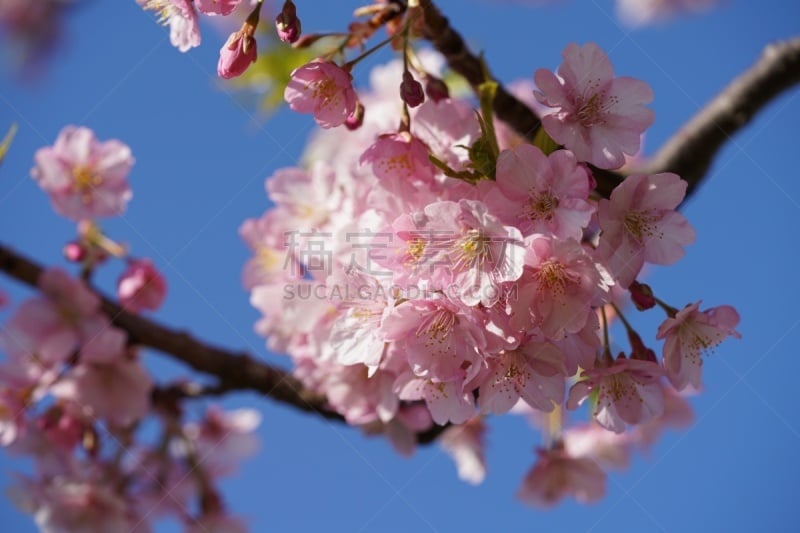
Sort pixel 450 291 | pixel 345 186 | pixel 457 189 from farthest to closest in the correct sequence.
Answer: pixel 345 186 → pixel 457 189 → pixel 450 291

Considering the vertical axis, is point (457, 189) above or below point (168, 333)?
above

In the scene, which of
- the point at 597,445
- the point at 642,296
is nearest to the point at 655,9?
the point at 597,445

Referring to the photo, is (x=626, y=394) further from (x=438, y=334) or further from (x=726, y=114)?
(x=726, y=114)

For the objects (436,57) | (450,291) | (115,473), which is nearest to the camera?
(450,291)

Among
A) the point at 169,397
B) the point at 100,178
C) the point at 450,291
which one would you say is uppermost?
the point at 450,291

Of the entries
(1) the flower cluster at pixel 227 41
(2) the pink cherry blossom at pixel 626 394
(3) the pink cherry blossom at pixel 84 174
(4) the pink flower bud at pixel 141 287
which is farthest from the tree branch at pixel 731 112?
(3) the pink cherry blossom at pixel 84 174

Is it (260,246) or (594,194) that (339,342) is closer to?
(594,194)

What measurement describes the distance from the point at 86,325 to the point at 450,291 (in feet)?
4.77

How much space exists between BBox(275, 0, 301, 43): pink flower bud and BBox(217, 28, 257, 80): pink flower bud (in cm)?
9

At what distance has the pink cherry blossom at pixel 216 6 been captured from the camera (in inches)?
51.3

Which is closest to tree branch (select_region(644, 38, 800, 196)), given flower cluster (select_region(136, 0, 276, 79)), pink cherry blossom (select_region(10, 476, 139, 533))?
flower cluster (select_region(136, 0, 276, 79))

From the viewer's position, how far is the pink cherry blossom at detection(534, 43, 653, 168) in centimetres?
125

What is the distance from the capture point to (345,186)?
1650 mm

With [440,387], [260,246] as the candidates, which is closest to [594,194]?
[440,387]
